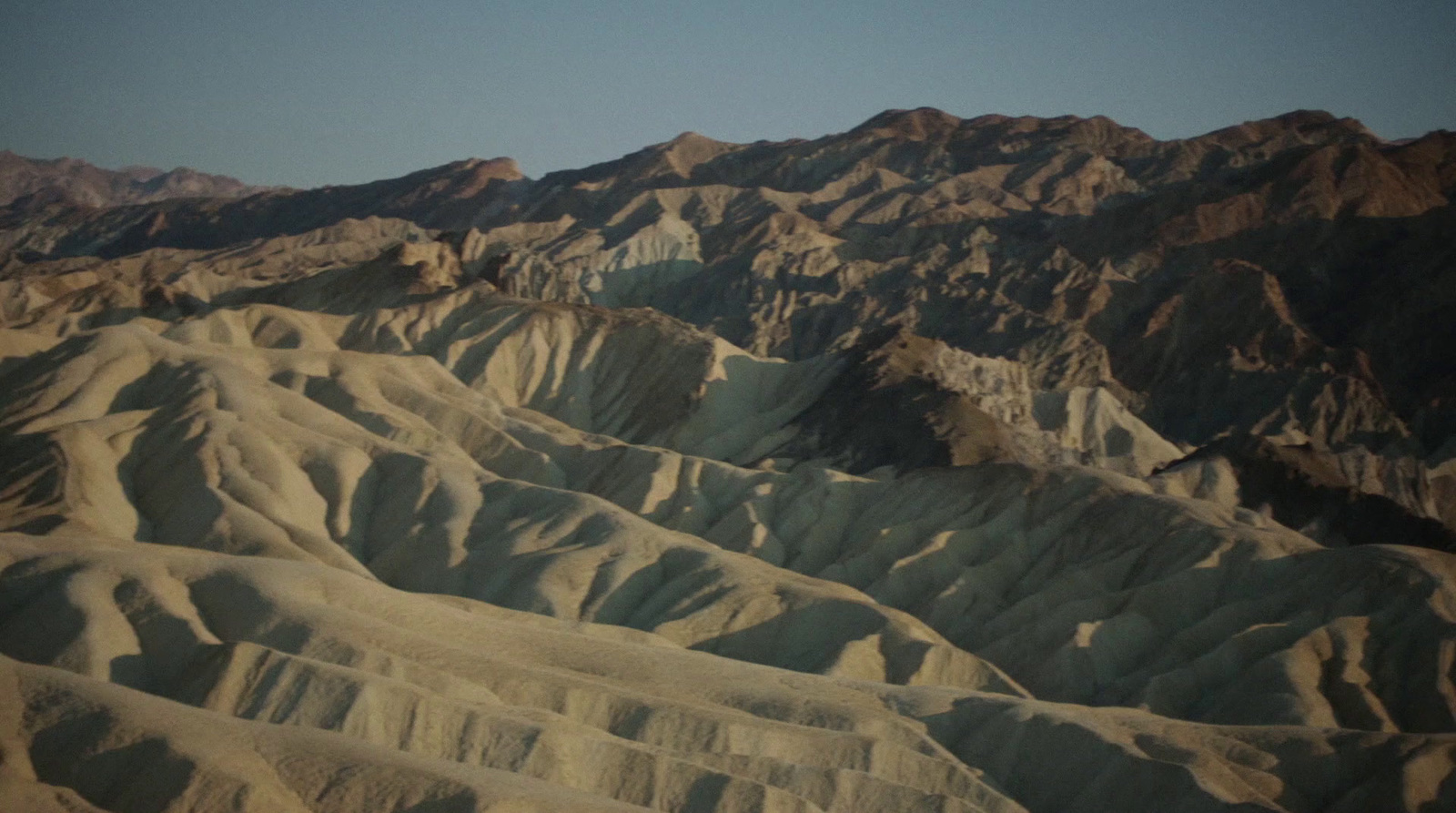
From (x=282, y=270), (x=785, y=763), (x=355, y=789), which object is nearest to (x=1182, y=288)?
(x=282, y=270)

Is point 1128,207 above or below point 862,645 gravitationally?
above

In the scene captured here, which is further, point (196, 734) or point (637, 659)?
point (637, 659)

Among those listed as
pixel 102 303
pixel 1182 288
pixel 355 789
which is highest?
pixel 1182 288

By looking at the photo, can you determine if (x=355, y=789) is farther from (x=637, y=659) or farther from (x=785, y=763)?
(x=637, y=659)

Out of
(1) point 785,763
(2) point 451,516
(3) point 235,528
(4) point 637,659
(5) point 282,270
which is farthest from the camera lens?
(5) point 282,270

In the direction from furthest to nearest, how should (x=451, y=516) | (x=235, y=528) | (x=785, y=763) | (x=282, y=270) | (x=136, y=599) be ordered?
(x=282, y=270) → (x=451, y=516) → (x=235, y=528) → (x=136, y=599) → (x=785, y=763)

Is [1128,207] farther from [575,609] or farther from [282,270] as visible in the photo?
[575,609]
